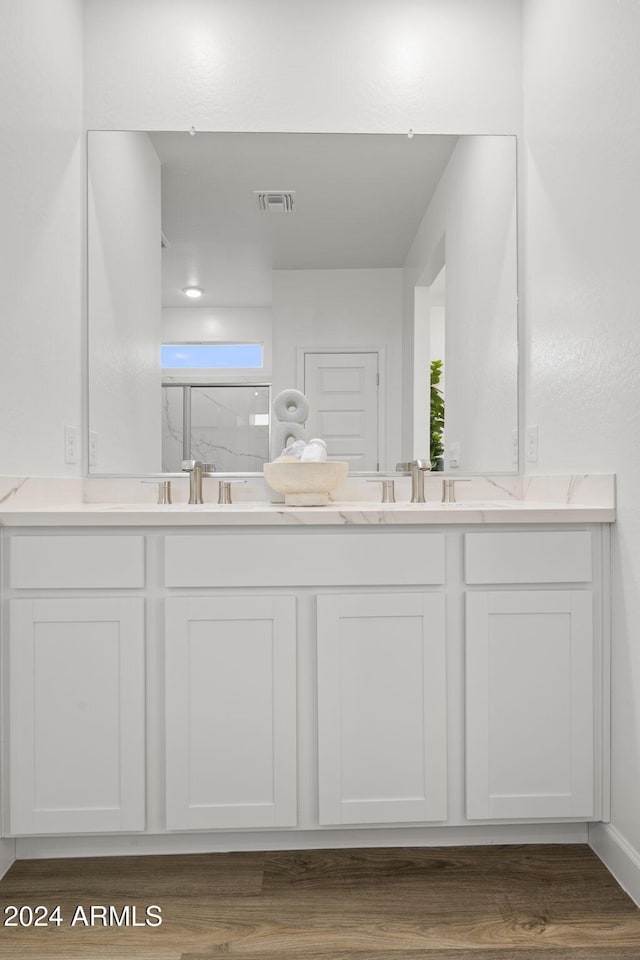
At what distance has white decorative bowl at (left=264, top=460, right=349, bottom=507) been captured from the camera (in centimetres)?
193

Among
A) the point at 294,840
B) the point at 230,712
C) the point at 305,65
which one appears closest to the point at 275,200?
the point at 305,65

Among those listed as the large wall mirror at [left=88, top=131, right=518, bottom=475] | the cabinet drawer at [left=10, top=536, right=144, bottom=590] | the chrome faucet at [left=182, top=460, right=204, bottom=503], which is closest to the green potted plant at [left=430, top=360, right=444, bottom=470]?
the large wall mirror at [left=88, top=131, right=518, bottom=475]

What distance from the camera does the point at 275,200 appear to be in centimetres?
224

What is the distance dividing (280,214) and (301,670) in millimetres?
1453

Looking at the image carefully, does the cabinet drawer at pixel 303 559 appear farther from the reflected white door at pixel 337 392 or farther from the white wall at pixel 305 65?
the white wall at pixel 305 65

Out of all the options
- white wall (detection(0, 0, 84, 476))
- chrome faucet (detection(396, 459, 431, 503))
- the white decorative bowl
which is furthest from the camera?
chrome faucet (detection(396, 459, 431, 503))

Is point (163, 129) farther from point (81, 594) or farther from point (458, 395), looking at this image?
point (81, 594)

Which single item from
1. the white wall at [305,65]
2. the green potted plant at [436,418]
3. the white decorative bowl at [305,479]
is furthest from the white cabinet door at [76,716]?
the white wall at [305,65]

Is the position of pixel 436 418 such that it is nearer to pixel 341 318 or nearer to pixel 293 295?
pixel 341 318

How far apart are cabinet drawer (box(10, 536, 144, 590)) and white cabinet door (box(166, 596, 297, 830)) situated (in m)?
0.13

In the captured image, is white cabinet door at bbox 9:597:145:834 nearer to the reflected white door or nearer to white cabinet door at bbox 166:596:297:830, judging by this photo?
white cabinet door at bbox 166:596:297:830

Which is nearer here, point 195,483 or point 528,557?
point 528,557

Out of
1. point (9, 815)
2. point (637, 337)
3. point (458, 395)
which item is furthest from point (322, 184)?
point (9, 815)

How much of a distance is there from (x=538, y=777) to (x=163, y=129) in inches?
85.2
